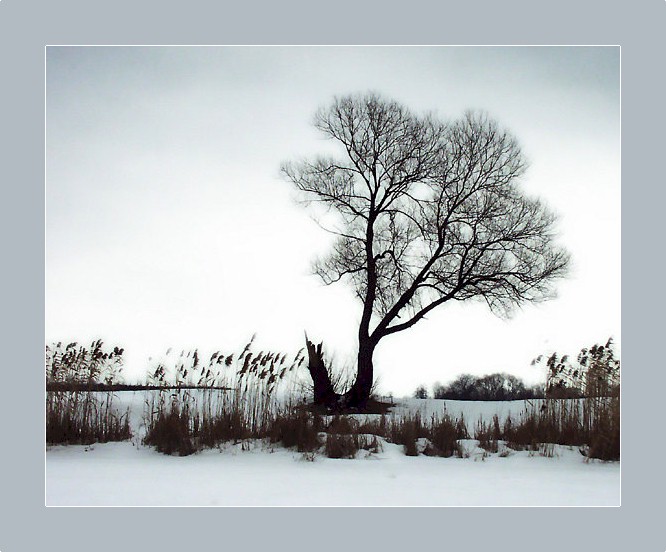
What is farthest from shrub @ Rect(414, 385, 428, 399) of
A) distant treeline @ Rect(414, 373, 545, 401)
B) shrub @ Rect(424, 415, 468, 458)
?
shrub @ Rect(424, 415, 468, 458)

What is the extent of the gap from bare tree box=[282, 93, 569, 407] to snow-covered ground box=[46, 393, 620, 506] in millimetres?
6047

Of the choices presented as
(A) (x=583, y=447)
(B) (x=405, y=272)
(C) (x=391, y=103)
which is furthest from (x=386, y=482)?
(C) (x=391, y=103)

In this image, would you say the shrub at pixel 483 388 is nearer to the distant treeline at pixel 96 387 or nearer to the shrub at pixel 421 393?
the shrub at pixel 421 393

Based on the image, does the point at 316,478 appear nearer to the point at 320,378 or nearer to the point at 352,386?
Answer: the point at 320,378

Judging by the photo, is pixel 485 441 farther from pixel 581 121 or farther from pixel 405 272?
pixel 405 272

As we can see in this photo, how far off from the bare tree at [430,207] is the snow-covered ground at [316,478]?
605cm

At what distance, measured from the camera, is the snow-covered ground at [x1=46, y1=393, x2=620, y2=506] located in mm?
5578

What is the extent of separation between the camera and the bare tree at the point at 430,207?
13.3 metres

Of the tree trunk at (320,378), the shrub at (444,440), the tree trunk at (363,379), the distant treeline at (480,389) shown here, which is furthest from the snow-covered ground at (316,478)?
the distant treeline at (480,389)

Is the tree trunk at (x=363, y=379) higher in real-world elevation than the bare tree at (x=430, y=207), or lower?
lower

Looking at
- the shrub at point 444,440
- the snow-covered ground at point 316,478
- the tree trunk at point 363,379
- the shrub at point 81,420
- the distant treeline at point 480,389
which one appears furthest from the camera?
the distant treeline at point 480,389

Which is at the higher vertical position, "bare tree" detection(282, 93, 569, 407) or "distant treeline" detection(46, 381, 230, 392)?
"bare tree" detection(282, 93, 569, 407)

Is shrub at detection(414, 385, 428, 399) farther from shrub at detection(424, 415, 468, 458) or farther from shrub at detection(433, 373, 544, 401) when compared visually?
shrub at detection(424, 415, 468, 458)

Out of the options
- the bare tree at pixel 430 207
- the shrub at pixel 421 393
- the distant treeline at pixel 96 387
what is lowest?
the shrub at pixel 421 393
